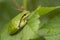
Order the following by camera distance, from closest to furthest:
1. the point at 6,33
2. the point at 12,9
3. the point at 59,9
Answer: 1. the point at 59,9
2. the point at 6,33
3. the point at 12,9

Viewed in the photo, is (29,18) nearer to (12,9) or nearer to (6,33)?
(6,33)

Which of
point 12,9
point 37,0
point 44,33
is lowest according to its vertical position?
point 44,33

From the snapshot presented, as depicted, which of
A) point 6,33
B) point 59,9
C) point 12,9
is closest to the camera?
point 59,9

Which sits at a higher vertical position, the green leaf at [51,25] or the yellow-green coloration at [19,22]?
the yellow-green coloration at [19,22]

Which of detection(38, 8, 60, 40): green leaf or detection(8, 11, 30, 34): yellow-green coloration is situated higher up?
detection(8, 11, 30, 34): yellow-green coloration

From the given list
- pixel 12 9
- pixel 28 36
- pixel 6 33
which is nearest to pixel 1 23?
pixel 12 9

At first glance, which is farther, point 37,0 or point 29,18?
point 37,0

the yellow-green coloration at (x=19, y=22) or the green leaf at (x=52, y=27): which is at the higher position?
the yellow-green coloration at (x=19, y=22)

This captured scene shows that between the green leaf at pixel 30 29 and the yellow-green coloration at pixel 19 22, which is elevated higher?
the yellow-green coloration at pixel 19 22

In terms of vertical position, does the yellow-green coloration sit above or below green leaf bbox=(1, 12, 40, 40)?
above

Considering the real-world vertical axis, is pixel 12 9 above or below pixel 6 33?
above
